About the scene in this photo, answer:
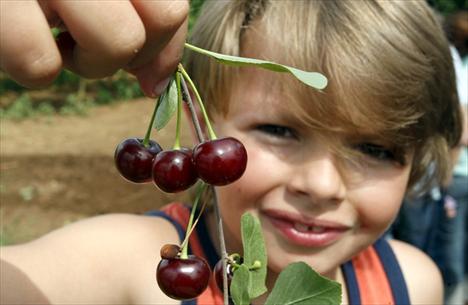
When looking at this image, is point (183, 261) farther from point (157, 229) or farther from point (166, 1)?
point (157, 229)

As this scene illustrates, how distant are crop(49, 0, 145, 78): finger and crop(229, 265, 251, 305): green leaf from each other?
209 millimetres

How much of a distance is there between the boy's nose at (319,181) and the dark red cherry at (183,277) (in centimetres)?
57

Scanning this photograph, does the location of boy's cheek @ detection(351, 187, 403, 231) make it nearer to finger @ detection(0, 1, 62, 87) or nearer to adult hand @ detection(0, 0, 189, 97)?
adult hand @ detection(0, 0, 189, 97)

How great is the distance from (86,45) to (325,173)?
0.68 meters

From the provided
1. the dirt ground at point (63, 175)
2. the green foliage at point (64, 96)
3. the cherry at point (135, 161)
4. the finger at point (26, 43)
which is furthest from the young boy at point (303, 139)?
the green foliage at point (64, 96)

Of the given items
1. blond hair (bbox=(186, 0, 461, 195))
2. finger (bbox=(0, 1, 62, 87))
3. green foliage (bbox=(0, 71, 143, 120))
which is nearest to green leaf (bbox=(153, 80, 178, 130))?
finger (bbox=(0, 1, 62, 87))

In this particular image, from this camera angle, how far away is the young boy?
1188 mm

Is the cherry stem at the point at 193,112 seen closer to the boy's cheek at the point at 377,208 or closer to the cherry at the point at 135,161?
the cherry at the point at 135,161

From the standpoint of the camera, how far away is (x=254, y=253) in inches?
24.1

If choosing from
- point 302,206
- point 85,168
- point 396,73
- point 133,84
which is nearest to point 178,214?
point 302,206

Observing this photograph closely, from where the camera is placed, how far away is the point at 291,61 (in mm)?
1207

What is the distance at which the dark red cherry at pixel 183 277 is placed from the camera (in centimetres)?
59

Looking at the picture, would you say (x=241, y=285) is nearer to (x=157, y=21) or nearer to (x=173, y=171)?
(x=173, y=171)

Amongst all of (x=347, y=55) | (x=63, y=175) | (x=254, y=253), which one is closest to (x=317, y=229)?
(x=347, y=55)
